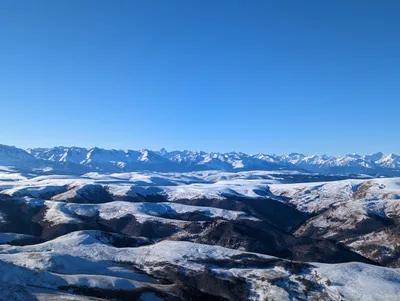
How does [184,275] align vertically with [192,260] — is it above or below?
below

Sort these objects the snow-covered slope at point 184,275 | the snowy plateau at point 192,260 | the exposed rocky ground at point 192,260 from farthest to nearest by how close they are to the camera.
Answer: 1. the exposed rocky ground at point 192,260
2. the snowy plateau at point 192,260
3. the snow-covered slope at point 184,275

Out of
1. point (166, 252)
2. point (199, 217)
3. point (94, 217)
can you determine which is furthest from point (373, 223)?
point (94, 217)

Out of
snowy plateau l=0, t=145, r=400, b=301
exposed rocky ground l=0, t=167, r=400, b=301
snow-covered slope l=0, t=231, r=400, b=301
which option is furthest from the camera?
exposed rocky ground l=0, t=167, r=400, b=301

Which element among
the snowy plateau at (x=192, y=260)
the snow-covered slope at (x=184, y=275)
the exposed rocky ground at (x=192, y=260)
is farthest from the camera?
the exposed rocky ground at (x=192, y=260)

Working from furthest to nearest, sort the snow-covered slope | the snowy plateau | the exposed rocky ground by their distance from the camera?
1. the exposed rocky ground
2. the snowy plateau
3. the snow-covered slope

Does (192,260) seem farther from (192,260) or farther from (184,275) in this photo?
(184,275)

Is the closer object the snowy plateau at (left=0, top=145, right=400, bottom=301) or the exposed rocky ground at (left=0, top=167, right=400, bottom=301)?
the snowy plateau at (left=0, top=145, right=400, bottom=301)

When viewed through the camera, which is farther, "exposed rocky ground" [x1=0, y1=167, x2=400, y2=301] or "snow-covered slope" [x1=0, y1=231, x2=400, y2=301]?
"exposed rocky ground" [x1=0, y1=167, x2=400, y2=301]

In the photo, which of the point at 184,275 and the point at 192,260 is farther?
the point at 192,260

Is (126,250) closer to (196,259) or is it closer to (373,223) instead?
(196,259)

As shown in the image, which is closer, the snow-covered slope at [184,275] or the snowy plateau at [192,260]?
the snow-covered slope at [184,275]

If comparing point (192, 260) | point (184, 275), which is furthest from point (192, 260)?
point (184, 275)
